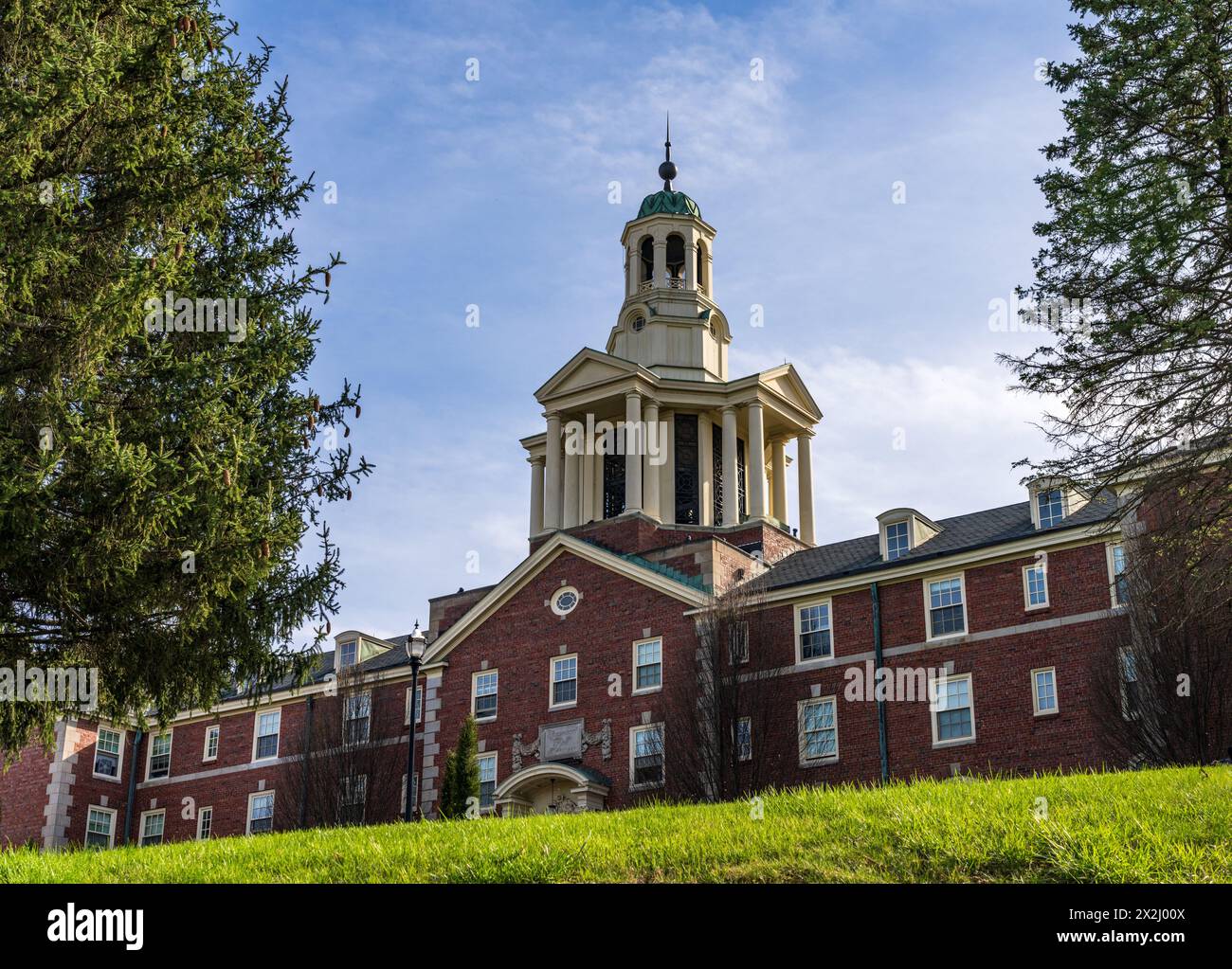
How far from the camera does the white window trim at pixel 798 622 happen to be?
122ft

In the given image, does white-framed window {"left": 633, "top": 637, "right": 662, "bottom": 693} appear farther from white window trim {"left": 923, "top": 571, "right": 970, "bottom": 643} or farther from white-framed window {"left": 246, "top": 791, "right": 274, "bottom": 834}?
white-framed window {"left": 246, "top": 791, "right": 274, "bottom": 834}

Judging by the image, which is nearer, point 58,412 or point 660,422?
point 58,412

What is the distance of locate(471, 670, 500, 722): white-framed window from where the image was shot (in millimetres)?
41406

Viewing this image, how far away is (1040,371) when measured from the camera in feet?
66.3

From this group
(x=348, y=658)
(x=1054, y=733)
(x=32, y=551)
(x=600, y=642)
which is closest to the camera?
(x=32, y=551)

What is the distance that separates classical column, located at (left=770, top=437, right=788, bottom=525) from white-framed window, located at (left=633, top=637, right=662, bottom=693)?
1397 cm

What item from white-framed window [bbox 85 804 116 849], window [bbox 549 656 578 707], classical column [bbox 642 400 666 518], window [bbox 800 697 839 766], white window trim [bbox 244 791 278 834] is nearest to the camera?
window [bbox 800 697 839 766]

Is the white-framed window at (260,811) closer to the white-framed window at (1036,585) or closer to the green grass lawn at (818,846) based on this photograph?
the white-framed window at (1036,585)

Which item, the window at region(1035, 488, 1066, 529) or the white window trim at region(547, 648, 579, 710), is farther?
the white window trim at region(547, 648, 579, 710)

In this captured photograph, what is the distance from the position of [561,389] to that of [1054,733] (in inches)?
916

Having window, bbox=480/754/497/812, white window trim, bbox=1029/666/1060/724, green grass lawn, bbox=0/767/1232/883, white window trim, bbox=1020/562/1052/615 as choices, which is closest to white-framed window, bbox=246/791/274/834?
window, bbox=480/754/497/812
